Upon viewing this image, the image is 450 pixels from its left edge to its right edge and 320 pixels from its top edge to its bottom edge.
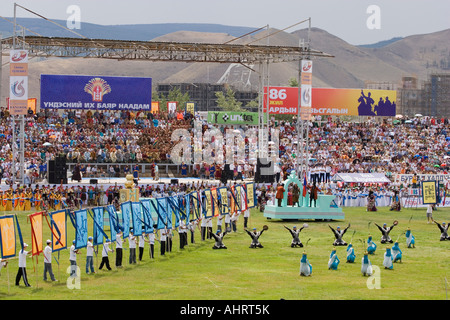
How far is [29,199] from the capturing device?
159 feet

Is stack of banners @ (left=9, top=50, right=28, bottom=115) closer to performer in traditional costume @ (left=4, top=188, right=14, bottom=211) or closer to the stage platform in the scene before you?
performer in traditional costume @ (left=4, top=188, right=14, bottom=211)

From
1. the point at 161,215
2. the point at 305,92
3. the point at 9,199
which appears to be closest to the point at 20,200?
the point at 9,199

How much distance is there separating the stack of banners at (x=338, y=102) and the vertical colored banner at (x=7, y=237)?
53008 millimetres

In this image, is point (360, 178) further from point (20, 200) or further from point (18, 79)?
point (18, 79)

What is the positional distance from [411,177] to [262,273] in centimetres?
3260

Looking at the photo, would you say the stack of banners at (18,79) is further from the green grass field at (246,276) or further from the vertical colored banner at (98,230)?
the vertical colored banner at (98,230)

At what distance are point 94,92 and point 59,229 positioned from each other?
4010cm

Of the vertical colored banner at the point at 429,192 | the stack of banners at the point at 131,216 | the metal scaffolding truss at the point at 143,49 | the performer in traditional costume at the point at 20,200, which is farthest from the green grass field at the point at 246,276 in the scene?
the metal scaffolding truss at the point at 143,49

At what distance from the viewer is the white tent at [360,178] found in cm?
5709

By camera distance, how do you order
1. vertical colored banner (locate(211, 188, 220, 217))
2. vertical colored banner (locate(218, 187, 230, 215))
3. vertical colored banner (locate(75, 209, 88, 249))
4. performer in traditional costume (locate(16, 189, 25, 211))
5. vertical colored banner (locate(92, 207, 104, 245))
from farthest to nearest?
1. performer in traditional costume (locate(16, 189, 25, 211))
2. vertical colored banner (locate(218, 187, 230, 215))
3. vertical colored banner (locate(211, 188, 220, 217))
4. vertical colored banner (locate(92, 207, 104, 245))
5. vertical colored banner (locate(75, 209, 88, 249))

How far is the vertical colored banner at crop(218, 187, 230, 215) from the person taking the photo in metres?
39.3

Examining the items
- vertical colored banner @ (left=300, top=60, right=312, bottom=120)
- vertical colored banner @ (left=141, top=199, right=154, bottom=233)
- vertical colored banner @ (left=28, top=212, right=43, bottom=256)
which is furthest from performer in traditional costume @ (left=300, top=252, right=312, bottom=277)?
vertical colored banner @ (left=300, top=60, right=312, bottom=120)

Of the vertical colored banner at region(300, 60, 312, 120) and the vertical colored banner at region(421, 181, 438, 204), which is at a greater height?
the vertical colored banner at region(300, 60, 312, 120)

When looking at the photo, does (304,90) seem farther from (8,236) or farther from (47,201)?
(8,236)
